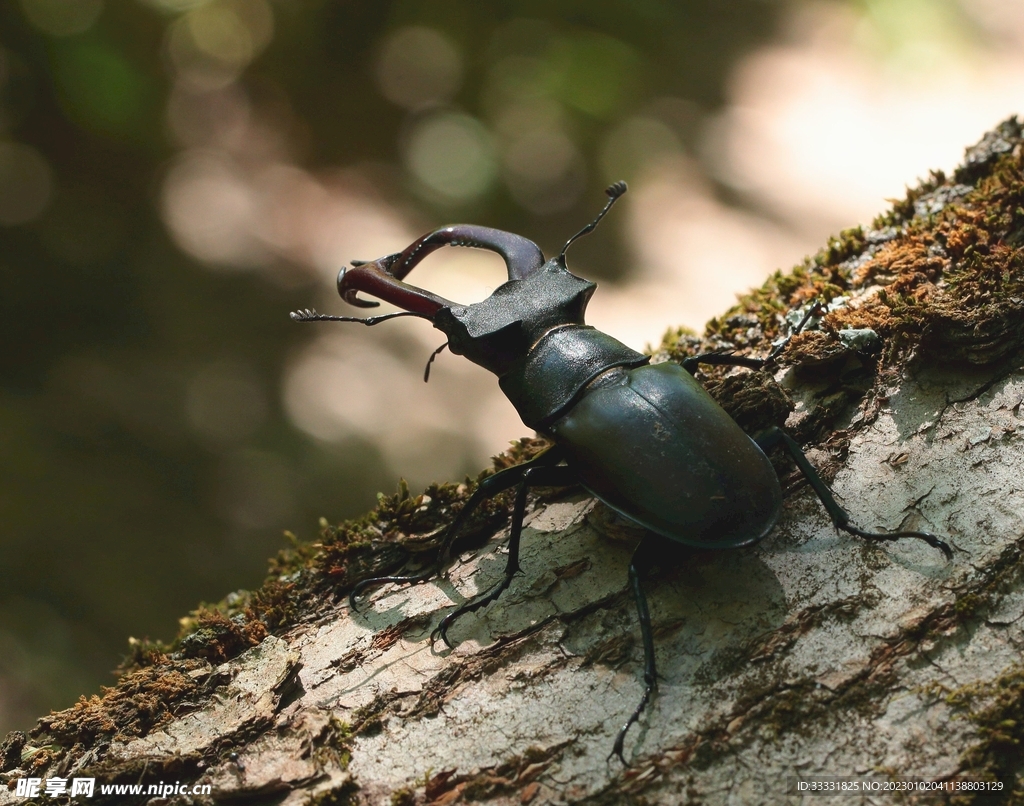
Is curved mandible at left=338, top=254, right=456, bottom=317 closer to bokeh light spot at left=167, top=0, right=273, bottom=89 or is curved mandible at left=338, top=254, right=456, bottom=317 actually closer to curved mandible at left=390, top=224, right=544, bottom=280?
curved mandible at left=390, top=224, right=544, bottom=280

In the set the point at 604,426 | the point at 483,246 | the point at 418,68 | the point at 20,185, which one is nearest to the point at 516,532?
the point at 604,426

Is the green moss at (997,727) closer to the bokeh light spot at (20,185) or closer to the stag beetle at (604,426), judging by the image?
the stag beetle at (604,426)

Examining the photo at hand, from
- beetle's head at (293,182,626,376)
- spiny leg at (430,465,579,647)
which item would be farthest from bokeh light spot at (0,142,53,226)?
spiny leg at (430,465,579,647)

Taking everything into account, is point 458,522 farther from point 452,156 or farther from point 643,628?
point 452,156

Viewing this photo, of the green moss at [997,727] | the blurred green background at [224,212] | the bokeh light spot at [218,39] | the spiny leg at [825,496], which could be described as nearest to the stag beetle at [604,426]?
the spiny leg at [825,496]

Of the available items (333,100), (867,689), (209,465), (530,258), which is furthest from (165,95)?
(867,689)

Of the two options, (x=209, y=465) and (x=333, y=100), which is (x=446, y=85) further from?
(x=209, y=465)
